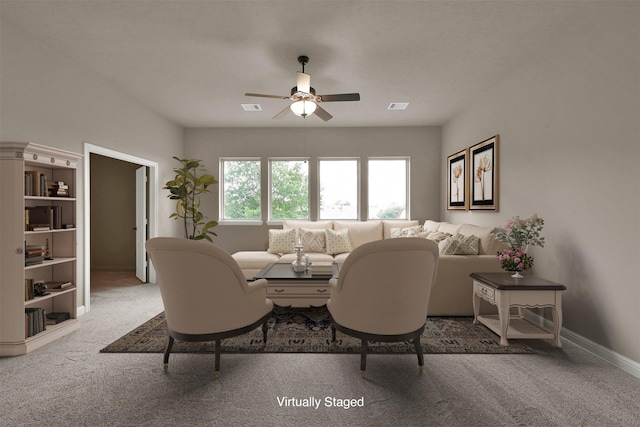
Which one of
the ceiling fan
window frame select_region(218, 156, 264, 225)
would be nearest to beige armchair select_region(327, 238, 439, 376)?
the ceiling fan

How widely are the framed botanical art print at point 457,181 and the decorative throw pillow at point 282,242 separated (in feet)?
8.96

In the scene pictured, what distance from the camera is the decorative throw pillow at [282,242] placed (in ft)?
16.7

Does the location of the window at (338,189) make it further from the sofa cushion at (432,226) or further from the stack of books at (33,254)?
the stack of books at (33,254)

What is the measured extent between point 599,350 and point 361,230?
339 cm

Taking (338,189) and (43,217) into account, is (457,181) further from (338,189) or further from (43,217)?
(43,217)

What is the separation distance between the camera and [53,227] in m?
2.85

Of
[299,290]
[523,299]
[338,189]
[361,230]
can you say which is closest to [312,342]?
[299,290]

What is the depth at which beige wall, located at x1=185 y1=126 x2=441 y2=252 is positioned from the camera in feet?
19.0

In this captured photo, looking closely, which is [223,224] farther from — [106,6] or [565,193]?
[565,193]

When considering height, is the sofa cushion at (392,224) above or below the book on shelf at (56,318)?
above

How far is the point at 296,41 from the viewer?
9.39ft

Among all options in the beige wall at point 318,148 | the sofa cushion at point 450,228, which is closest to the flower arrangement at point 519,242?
the sofa cushion at point 450,228

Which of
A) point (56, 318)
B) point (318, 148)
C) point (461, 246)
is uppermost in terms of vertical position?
point (318, 148)

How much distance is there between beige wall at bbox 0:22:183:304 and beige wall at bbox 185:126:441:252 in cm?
133
